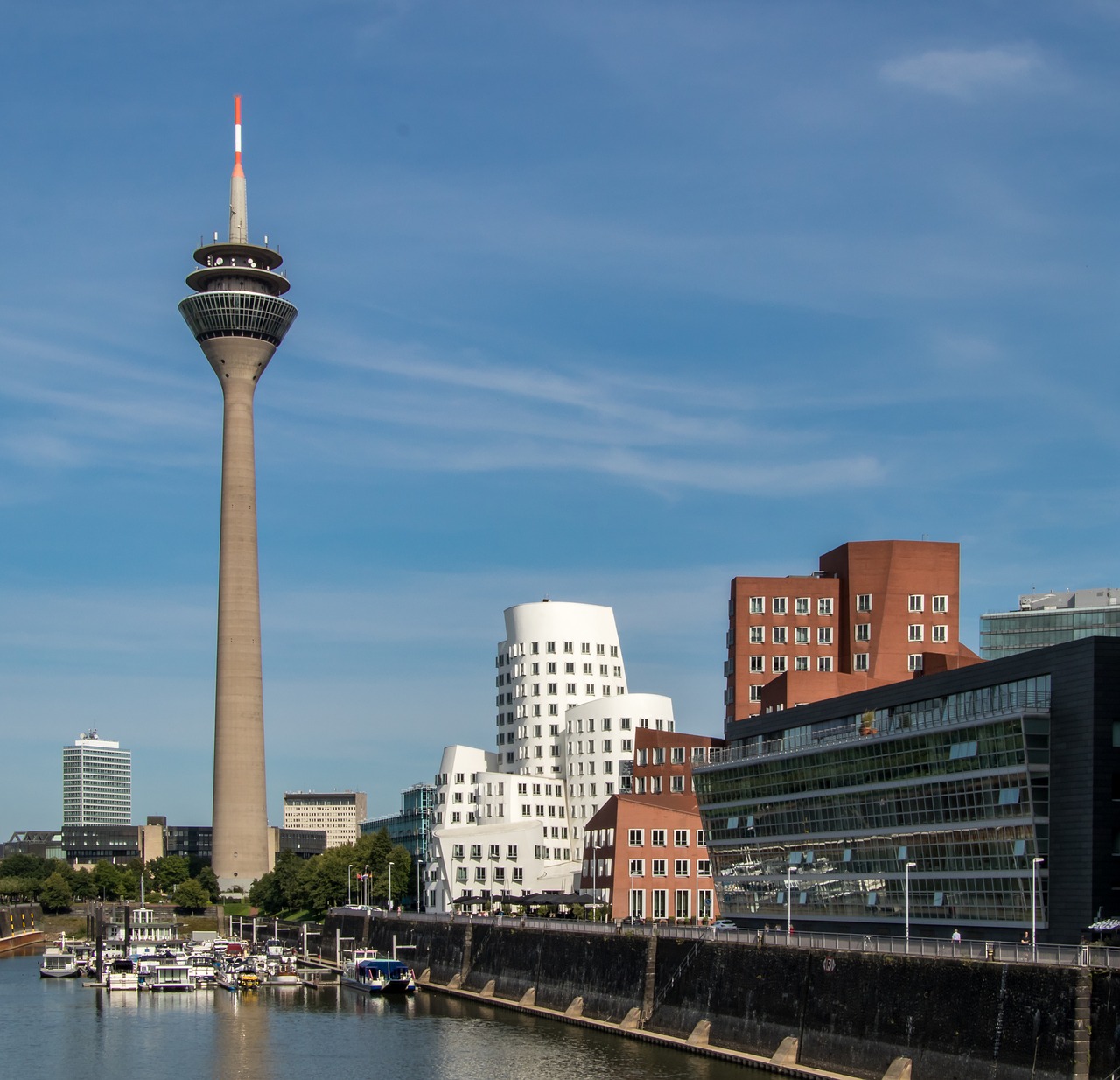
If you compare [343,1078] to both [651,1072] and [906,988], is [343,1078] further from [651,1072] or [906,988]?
[906,988]

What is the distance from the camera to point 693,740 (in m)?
178

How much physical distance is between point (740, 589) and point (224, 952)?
76.4m

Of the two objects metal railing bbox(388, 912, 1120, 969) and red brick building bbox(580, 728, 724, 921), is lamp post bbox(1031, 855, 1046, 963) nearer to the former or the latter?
metal railing bbox(388, 912, 1120, 969)

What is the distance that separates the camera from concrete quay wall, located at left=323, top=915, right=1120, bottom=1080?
65000mm

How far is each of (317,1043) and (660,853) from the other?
6554cm

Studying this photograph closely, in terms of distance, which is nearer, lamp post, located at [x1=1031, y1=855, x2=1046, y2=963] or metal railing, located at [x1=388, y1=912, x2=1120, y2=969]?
metal railing, located at [x1=388, y1=912, x2=1120, y2=969]

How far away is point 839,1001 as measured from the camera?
82500 mm

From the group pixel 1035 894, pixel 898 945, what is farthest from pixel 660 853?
pixel 898 945

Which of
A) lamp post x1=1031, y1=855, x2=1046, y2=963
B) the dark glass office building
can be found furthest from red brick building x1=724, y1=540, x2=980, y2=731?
lamp post x1=1031, y1=855, x2=1046, y2=963

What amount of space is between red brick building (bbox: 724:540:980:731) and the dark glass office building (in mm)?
33660

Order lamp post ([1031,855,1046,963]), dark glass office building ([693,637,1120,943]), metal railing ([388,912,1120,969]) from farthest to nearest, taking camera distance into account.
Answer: dark glass office building ([693,637,1120,943]) → lamp post ([1031,855,1046,963]) → metal railing ([388,912,1120,969])

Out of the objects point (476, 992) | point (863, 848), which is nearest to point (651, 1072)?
point (863, 848)

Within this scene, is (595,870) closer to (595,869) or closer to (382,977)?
(595,869)

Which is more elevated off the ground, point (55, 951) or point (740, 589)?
point (740, 589)
